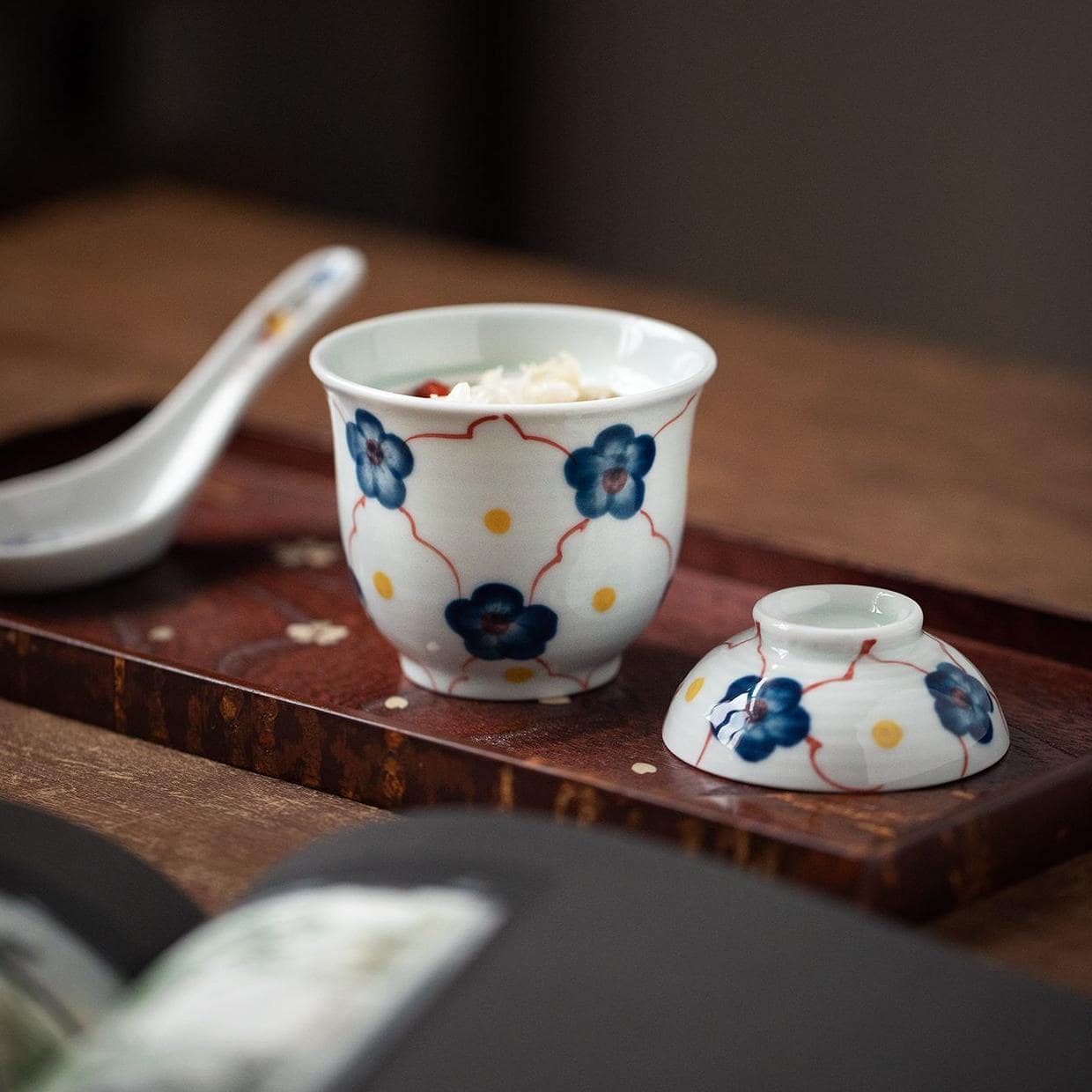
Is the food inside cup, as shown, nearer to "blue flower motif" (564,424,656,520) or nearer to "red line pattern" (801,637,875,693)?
"blue flower motif" (564,424,656,520)

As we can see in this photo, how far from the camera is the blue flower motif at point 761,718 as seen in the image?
0.53 meters

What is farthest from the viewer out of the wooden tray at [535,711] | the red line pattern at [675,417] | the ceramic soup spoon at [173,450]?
the ceramic soup spoon at [173,450]

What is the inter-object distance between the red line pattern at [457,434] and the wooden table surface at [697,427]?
0.13 m

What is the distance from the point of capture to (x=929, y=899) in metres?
0.48

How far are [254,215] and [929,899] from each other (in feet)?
4.34

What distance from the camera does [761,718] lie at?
0.53 m

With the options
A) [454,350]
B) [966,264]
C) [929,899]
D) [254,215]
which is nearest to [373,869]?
[929,899]

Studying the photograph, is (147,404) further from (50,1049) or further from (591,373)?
(50,1049)

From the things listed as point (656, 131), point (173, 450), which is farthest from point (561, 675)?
point (656, 131)

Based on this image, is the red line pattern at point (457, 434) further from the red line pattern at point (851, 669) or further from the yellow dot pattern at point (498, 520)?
the red line pattern at point (851, 669)

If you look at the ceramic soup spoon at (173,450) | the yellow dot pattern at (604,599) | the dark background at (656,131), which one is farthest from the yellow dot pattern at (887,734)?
the dark background at (656,131)

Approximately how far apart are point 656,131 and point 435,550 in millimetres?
2040

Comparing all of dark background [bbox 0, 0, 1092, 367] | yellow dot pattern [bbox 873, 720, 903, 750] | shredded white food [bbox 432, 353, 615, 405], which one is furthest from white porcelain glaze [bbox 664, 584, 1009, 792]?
dark background [bbox 0, 0, 1092, 367]

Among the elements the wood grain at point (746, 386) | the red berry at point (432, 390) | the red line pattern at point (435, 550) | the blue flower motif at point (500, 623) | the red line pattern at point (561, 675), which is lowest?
the wood grain at point (746, 386)
